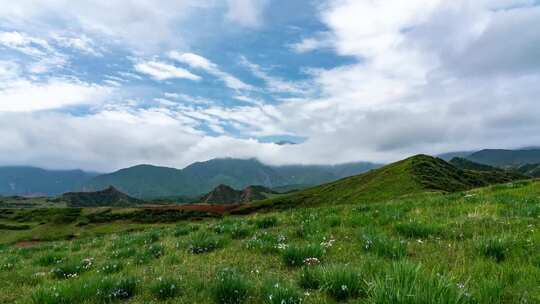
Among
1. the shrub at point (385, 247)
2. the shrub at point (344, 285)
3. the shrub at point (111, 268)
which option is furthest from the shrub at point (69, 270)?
the shrub at point (385, 247)

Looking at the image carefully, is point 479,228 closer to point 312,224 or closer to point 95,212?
point 312,224

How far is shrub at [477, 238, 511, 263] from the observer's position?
268 inches

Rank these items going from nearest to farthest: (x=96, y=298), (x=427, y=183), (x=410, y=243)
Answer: (x=96, y=298), (x=410, y=243), (x=427, y=183)

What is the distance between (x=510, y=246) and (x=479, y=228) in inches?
89.0

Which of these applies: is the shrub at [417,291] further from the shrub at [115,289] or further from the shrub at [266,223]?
the shrub at [266,223]

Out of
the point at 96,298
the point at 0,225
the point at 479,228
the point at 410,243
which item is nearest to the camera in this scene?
the point at 96,298

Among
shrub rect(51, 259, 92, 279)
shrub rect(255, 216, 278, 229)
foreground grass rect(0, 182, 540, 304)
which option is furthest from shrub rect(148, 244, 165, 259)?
shrub rect(255, 216, 278, 229)

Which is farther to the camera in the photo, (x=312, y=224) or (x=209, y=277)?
(x=312, y=224)

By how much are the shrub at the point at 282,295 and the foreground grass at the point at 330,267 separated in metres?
0.02

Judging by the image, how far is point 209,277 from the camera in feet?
23.5

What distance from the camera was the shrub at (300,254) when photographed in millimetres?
7625

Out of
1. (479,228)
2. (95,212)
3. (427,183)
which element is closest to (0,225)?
(95,212)

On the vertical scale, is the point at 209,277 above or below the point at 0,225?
above

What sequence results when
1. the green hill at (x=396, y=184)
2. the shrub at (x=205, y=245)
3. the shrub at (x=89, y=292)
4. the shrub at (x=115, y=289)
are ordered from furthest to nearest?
the green hill at (x=396, y=184), the shrub at (x=205, y=245), the shrub at (x=115, y=289), the shrub at (x=89, y=292)
